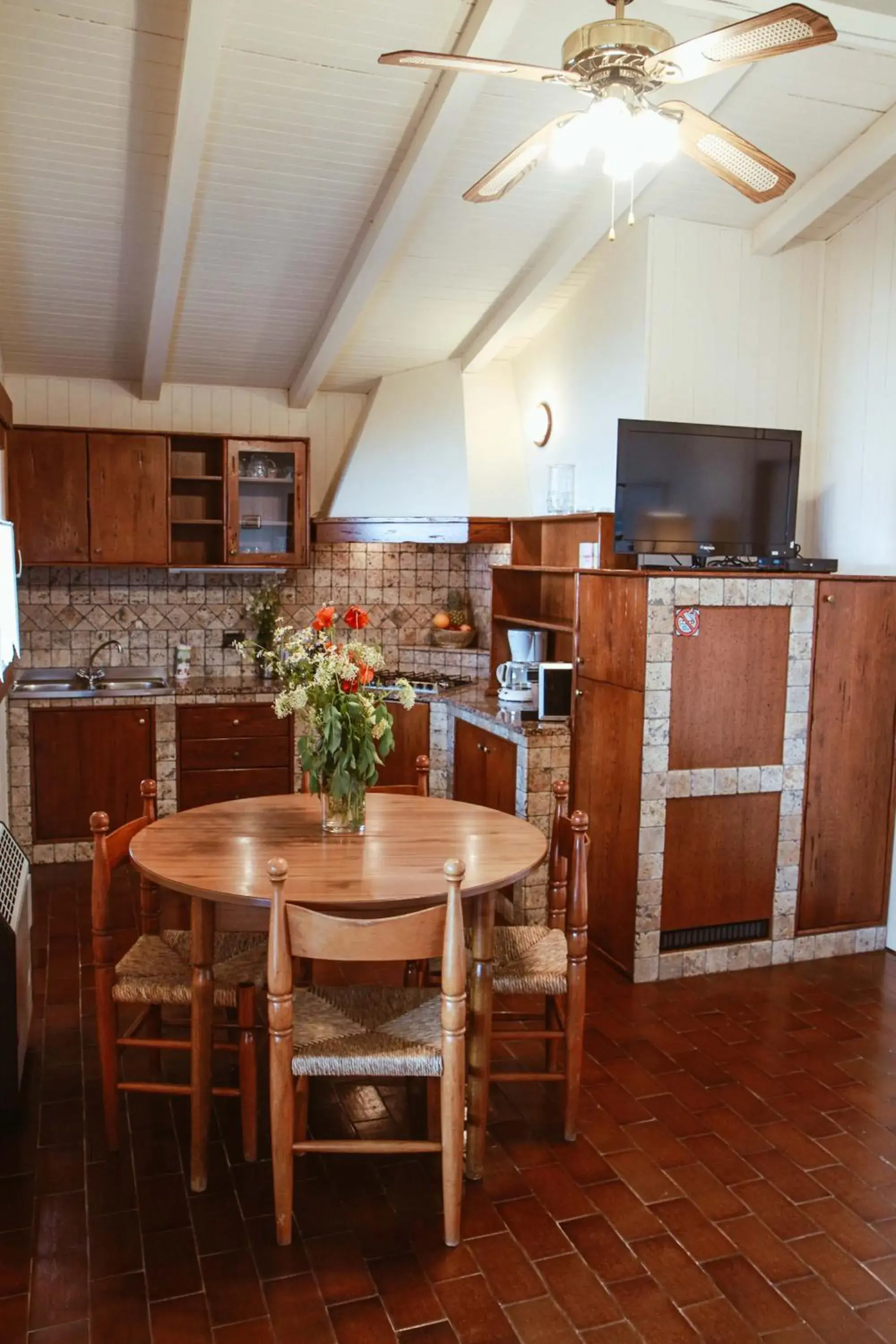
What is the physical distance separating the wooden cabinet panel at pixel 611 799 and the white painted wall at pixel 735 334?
1405 mm

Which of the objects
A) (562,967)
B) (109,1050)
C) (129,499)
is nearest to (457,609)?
(129,499)

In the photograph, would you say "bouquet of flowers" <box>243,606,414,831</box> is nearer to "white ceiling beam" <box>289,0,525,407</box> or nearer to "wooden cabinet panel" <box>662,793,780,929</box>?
"wooden cabinet panel" <box>662,793,780,929</box>

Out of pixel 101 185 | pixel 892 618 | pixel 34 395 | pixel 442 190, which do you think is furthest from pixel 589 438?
pixel 34 395

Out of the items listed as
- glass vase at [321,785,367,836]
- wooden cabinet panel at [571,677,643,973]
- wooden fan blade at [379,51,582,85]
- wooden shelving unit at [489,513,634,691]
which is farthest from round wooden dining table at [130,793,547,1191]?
wooden shelving unit at [489,513,634,691]

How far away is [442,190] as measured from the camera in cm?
432

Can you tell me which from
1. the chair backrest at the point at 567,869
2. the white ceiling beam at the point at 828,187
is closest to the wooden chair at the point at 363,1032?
the chair backrest at the point at 567,869

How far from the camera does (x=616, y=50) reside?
2.18 metres

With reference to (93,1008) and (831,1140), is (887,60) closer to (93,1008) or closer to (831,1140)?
(831,1140)

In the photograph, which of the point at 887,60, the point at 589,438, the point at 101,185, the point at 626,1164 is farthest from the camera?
the point at 589,438

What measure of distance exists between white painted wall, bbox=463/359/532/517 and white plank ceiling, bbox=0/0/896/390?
0.52 metres

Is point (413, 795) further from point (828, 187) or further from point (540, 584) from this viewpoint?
point (828, 187)

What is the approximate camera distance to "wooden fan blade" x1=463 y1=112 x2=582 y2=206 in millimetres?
2496

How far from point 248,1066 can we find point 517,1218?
2.65ft

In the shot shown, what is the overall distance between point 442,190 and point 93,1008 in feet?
11.7
